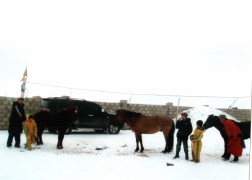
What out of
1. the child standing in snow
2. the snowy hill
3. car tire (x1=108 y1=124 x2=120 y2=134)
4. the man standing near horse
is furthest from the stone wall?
the man standing near horse

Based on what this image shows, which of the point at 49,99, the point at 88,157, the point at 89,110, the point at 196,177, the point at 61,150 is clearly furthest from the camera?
the point at 89,110

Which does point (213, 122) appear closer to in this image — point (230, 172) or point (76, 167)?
point (230, 172)

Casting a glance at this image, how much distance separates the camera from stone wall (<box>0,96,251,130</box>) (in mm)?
14984

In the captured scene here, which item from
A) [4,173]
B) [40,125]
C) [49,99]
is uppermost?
[49,99]

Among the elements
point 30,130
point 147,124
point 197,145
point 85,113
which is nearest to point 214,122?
point 197,145

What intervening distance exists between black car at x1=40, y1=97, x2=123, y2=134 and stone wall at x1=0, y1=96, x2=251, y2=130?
2.05 m

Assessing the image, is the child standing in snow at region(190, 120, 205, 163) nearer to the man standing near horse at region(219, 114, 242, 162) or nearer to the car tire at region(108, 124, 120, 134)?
the man standing near horse at region(219, 114, 242, 162)

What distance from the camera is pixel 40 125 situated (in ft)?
32.7

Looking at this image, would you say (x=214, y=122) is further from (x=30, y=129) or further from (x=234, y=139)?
(x=30, y=129)

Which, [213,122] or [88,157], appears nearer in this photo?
[88,157]

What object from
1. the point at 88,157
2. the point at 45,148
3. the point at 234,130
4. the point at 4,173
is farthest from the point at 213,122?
the point at 4,173

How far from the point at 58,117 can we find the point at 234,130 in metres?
5.49

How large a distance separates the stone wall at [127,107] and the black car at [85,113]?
2048mm

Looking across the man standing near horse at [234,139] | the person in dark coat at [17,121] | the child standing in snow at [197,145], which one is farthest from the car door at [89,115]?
the man standing near horse at [234,139]
